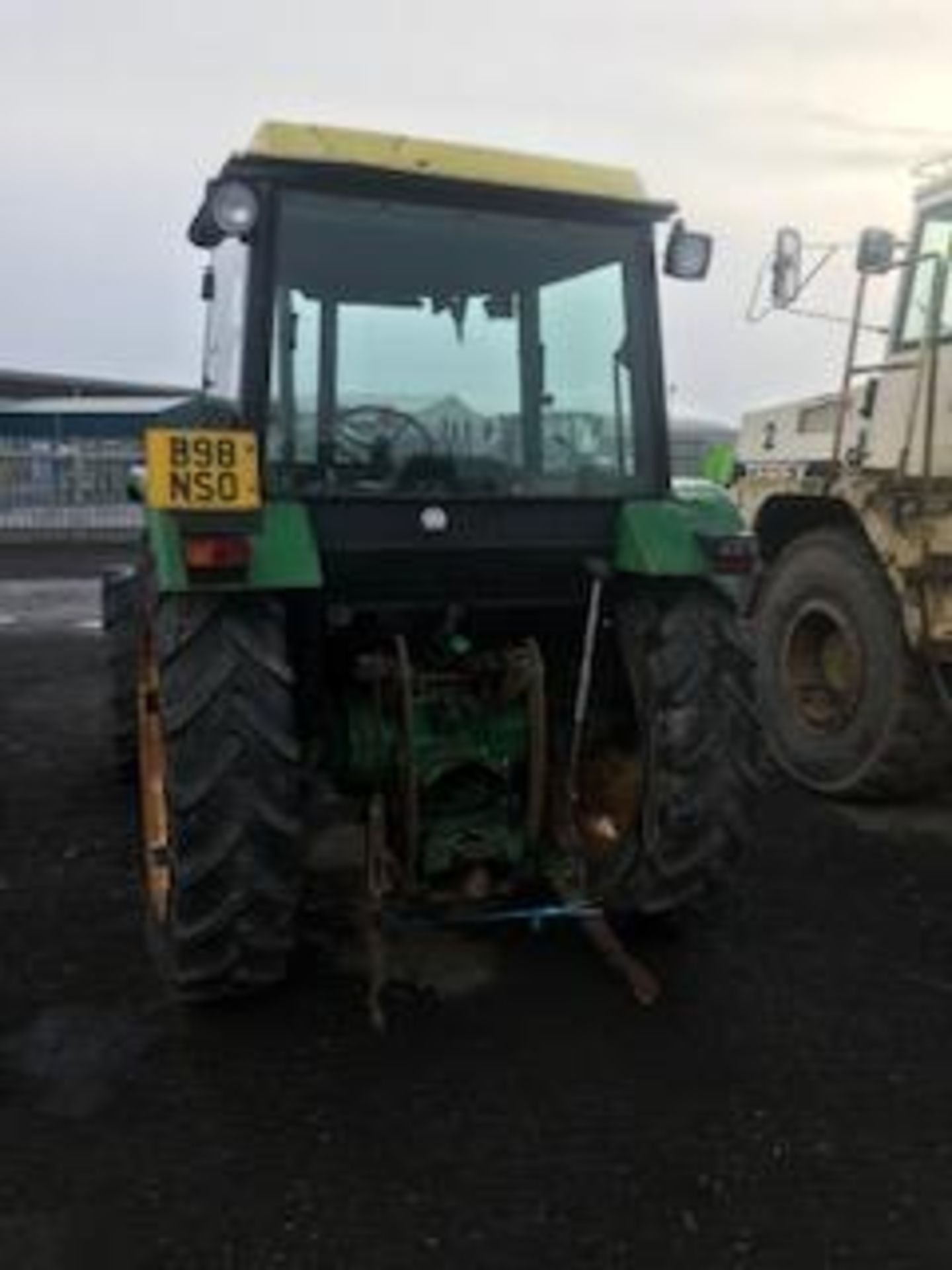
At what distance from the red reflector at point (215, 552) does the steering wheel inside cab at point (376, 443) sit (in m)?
0.53

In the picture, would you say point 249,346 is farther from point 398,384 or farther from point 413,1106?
point 413,1106

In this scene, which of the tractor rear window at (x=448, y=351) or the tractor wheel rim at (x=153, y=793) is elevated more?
the tractor rear window at (x=448, y=351)

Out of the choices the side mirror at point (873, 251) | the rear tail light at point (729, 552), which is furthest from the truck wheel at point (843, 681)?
the rear tail light at point (729, 552)

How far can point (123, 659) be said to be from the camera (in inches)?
284

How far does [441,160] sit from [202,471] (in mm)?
1198

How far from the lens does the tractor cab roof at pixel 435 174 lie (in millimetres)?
4457

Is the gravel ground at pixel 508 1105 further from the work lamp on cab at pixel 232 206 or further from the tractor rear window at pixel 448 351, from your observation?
the work lamp on cab at pixel 232 206

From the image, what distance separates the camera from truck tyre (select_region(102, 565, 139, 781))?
7.12m

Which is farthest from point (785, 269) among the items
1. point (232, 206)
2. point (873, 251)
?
point (232, 206)

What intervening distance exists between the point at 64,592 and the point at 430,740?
1207 centimetres

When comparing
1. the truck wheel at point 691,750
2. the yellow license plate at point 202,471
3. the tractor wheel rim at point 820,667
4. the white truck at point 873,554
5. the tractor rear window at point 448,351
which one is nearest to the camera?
the yellow license plate at point 202,471

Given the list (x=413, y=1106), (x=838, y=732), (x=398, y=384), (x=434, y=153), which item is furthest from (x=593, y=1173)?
(x=838, y=732)

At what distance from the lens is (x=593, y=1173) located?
11.9 feet

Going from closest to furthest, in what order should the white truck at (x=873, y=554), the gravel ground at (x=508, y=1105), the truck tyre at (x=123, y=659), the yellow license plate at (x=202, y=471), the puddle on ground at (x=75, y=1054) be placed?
the gravel ground at (x=508, y=1105), the puddle on ground at (x=75, y=1054), the yellow license plate at (x=202, y=471), the white truck at (x=873, y=554), the truck tyre at (x=123, y=659)
